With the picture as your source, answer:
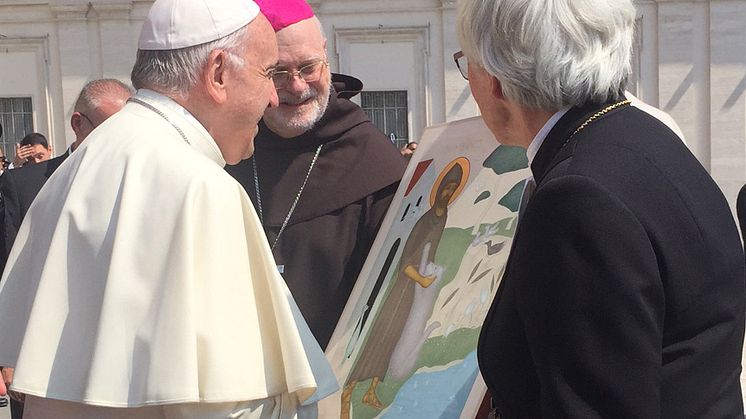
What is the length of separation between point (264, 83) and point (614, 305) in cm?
93

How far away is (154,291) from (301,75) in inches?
54.0

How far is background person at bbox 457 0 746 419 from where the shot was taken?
147 cm

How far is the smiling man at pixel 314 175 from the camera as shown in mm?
3055

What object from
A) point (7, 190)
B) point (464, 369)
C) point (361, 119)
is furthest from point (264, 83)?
point (7, 190)

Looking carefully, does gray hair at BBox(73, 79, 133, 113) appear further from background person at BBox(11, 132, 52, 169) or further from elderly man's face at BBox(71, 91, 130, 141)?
background person at BBox(11, 132, 52, 169)

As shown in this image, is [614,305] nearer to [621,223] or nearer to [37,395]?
[621,223]

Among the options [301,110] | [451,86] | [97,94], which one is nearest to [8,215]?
[97,94]

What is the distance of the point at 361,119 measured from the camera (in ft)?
10.9

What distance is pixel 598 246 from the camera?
57.1 inches

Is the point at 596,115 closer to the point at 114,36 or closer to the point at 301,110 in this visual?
the point at 301,110

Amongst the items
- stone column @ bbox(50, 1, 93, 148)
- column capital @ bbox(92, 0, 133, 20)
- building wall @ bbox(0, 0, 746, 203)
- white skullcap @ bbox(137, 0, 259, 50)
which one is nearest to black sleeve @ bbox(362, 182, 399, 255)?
white skullcap @ bbox(137, 0, 259, 50)

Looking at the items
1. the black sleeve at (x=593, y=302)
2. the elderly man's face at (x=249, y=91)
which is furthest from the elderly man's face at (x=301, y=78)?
the black sleeve at (x=593, y=302)

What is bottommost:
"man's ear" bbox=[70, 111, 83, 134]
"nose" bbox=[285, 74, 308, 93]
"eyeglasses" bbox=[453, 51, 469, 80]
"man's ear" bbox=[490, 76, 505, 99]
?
"man's ear" bbox=[70, 111, 83, 134]

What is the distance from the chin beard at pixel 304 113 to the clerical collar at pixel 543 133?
1.46m
